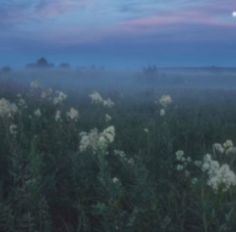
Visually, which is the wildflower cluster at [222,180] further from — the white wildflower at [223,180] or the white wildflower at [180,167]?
the white wildflower at [180,167]

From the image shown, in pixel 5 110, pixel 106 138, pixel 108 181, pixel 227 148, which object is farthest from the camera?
pixel 5 110

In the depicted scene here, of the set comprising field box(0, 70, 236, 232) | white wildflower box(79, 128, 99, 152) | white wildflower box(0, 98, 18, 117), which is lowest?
field box(0, 70, 236, 232)

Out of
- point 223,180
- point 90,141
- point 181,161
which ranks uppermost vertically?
point 90,141

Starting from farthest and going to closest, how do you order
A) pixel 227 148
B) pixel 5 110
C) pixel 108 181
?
pixel 5 110
pixel 227 148
pixel 108 181

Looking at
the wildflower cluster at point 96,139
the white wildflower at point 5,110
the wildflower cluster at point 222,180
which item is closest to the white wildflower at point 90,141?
the wildflower cluster at point 96,139

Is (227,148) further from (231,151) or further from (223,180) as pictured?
(223,180)

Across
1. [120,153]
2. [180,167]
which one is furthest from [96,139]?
[180,167]

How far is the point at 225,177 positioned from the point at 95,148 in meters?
1.37

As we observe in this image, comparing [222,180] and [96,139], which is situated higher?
[96,139]

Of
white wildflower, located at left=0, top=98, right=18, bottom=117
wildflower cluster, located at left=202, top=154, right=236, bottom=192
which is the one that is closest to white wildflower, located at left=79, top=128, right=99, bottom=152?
wildflower cluster, located at left=202, top=154, right=236, bottom=192

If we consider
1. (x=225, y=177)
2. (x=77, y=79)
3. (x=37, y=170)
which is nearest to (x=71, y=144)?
(x=37, y=170)

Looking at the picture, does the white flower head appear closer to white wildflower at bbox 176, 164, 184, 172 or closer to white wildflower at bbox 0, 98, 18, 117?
white wildflower at bbox 0, 98, 18, 117

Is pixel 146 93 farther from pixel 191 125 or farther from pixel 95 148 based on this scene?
pixel 95 148

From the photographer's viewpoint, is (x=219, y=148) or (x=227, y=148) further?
(x=227, y=148)
